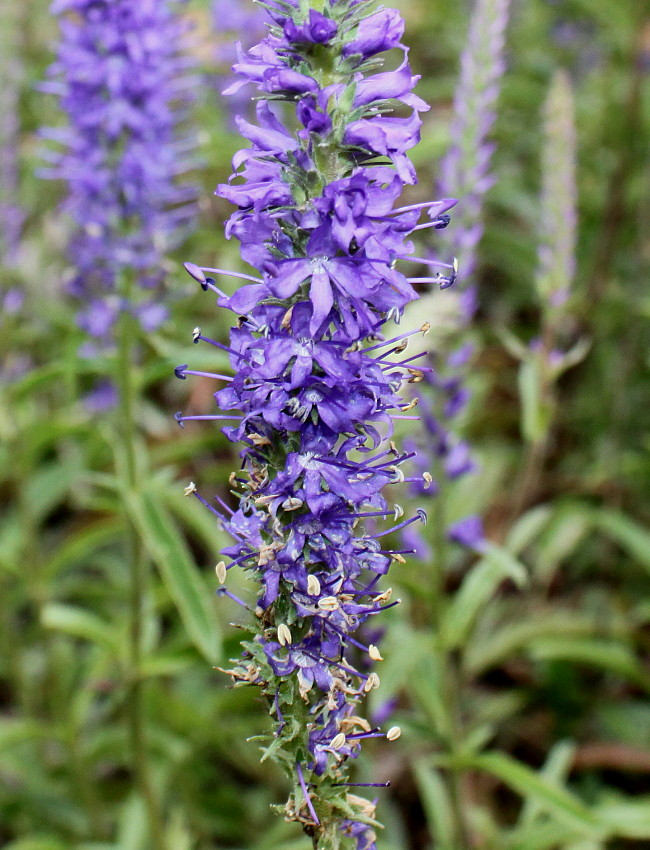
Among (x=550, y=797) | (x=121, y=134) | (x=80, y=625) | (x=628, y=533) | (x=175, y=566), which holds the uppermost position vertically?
(x=121, y=134)

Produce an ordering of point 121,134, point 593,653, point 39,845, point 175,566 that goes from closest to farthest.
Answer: point 175,566 → point 39,845 → point 121,134 → point 593,653

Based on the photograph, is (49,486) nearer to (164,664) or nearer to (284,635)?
(164,664)

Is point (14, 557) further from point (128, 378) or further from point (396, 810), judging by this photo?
point (396, 810)

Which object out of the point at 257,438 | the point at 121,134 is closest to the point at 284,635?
the point at 257,438

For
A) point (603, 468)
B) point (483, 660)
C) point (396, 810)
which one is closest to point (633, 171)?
point (603, 468)

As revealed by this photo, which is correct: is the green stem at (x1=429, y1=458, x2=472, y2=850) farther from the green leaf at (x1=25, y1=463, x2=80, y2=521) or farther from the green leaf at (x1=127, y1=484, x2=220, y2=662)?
the green leaf at (x1=25, y1=463, x2=80, y2=521)
